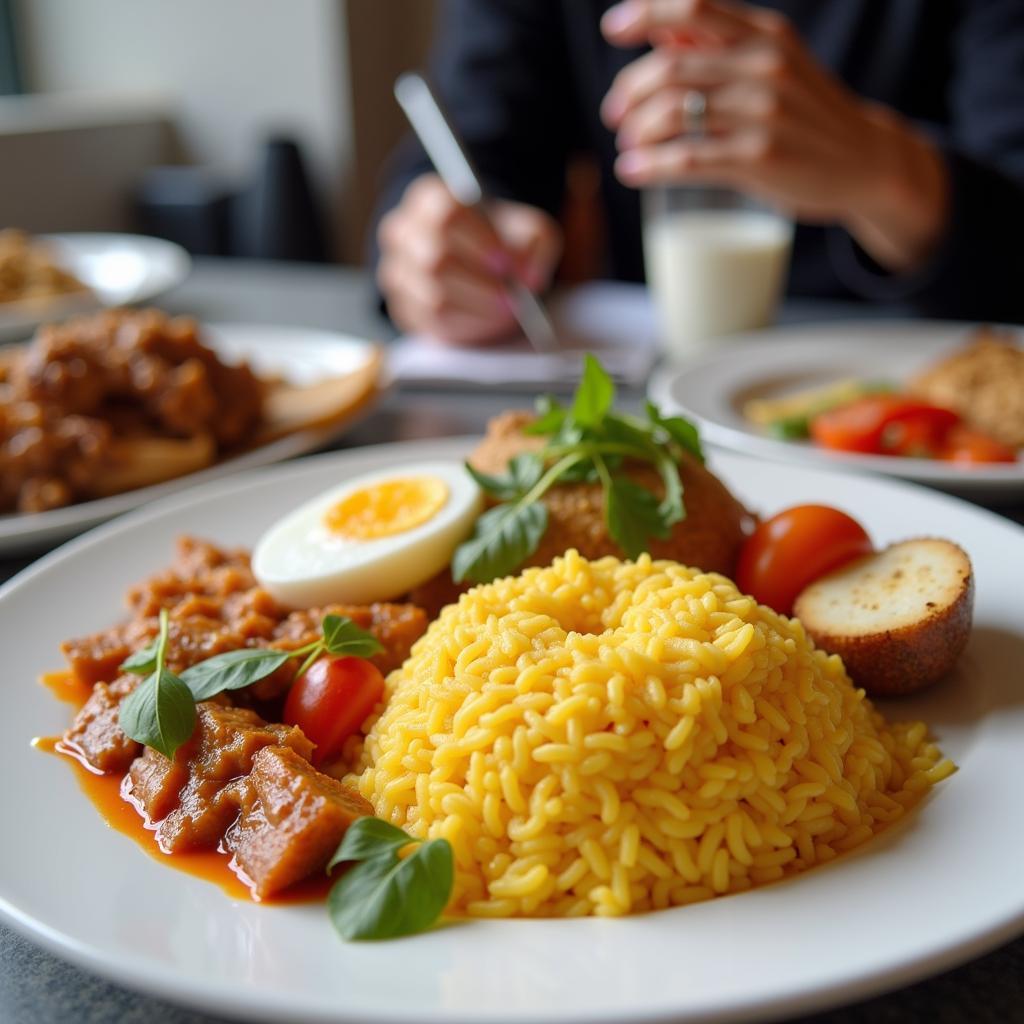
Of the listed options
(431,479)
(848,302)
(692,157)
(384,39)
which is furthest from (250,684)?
(384,39)

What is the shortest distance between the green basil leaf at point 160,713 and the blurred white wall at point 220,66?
7.77m

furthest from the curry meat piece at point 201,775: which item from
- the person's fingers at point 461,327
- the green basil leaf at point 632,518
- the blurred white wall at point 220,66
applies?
the blurred white wall at point 220,66

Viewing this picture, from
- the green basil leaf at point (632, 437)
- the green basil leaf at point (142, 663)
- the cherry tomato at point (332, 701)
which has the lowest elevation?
the cherry tomato at point (332, 701)

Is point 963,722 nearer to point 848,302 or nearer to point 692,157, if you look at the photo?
point 692,157

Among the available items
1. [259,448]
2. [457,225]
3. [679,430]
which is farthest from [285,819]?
[457,225]

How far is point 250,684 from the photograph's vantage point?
1.58 metres

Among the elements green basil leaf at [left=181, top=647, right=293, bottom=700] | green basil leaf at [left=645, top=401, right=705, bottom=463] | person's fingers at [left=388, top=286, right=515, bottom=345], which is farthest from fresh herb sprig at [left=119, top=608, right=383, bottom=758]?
person's fingers at [left=388, top=286, right=515, bottom=345]

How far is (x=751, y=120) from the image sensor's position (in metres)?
3.56

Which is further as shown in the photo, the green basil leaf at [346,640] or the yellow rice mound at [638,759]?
the green basil leaf at [346,640]

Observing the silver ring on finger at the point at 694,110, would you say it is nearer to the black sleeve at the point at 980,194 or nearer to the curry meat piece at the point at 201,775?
the black sleeve at the point at 980,194

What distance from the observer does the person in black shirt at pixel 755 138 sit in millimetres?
3561

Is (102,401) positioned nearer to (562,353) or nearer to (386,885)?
(562,353)

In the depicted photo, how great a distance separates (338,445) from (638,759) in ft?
6.36

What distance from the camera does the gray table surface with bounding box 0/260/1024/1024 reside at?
1.13m
